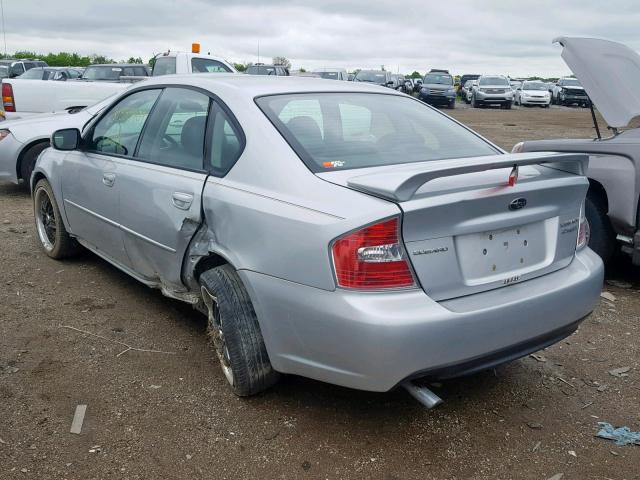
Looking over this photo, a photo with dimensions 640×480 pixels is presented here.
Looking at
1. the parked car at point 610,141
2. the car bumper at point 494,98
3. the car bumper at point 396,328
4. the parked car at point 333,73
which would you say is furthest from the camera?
the car bumper at point 494,98

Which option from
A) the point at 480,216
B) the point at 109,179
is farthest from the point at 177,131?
the point at 480,216

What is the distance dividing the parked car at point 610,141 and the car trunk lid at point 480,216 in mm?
1864

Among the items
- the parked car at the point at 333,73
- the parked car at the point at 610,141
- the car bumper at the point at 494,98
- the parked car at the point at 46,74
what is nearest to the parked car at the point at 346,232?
the parked car at the point at 610,141

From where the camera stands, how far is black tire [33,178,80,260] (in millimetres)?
5203

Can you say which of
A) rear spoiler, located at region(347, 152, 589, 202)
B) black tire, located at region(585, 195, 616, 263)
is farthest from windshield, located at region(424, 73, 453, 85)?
rear spoiler, located at region(347, 152, 589, 202)

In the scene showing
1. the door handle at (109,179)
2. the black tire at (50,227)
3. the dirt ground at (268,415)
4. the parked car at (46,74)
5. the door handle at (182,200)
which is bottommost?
the dirt ground at (268,415)

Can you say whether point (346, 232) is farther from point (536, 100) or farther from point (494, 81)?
point (536, 100)

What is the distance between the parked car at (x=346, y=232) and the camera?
8.20 ft

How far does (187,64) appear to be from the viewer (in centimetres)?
1131

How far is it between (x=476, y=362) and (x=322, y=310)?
0.69 m

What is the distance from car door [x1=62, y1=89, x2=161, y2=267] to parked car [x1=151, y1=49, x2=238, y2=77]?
22.7ft

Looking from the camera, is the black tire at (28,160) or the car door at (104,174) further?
the black tire at (28,160)

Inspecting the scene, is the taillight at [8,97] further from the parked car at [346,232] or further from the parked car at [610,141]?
the parked car at [610,141]

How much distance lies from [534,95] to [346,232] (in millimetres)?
36880
